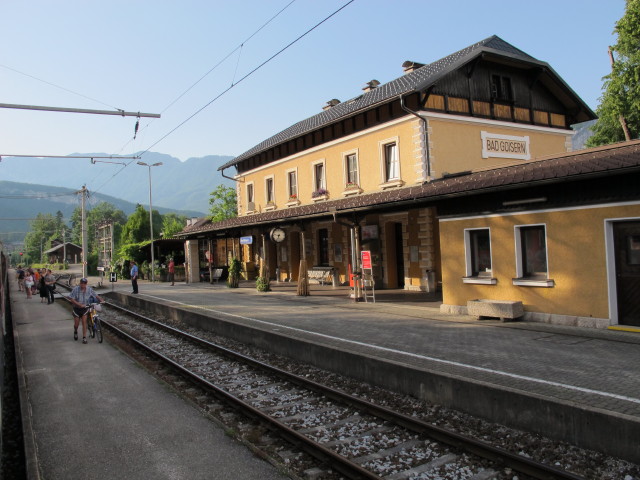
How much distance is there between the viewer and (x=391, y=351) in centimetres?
846

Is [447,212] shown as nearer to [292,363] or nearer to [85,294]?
[292,363]

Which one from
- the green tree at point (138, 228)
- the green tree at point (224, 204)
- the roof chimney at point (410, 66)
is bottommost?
the green tree at point (138, 228)

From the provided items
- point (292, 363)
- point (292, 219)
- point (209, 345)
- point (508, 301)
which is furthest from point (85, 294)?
point (508, 301)

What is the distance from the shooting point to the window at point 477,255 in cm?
1162

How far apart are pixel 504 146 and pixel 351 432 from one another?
53.3ft

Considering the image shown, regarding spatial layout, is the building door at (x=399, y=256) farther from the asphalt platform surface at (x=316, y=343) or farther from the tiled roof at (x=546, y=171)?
the tiled roof at (x=546, y=171)

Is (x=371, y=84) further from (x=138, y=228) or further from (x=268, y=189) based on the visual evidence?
(x=138, y=228)

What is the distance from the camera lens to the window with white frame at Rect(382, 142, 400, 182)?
1860 centimetres

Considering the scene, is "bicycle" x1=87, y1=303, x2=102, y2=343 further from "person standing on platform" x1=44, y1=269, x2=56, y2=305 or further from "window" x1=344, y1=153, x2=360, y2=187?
"person standing on platform" x1=44, y1=269, x2=56, y2=305

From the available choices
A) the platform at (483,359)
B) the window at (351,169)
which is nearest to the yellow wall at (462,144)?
the window at (351,169)

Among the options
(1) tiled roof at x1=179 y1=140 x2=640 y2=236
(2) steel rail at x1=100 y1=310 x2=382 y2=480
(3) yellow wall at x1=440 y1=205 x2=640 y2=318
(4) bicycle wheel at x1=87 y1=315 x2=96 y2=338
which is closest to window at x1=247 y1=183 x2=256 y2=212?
(1) tiled roof at x1=179 y1=140 x2=640 y2=236

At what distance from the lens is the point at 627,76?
26188mm

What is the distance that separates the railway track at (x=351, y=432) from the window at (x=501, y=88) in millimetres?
14787

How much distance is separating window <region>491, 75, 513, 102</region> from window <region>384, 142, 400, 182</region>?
4.30 meters
